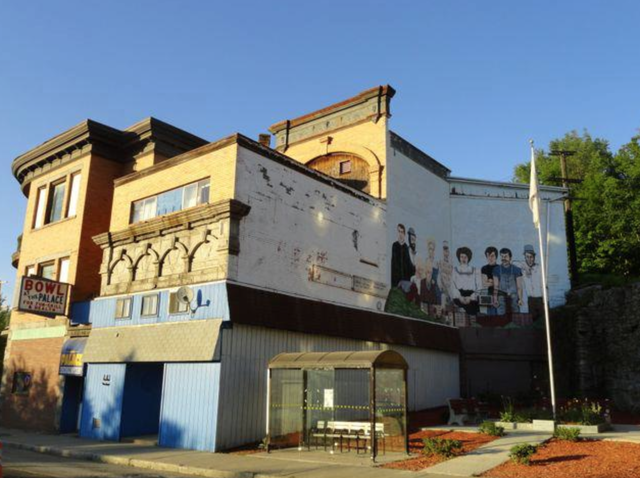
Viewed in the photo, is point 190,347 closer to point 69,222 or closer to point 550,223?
point 69,222

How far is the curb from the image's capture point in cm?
1309

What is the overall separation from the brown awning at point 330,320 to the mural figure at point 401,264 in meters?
1.78

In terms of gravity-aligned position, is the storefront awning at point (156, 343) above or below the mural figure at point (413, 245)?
below

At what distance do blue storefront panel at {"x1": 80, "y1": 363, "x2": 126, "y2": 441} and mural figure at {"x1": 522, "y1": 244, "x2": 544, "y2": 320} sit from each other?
68.0ft

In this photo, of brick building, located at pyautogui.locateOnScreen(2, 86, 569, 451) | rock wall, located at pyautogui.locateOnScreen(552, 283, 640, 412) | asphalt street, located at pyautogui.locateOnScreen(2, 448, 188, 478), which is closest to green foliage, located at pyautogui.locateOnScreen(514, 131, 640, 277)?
brick building, located at pyautogui.locateOnScreen(2, 86, 569, 451)

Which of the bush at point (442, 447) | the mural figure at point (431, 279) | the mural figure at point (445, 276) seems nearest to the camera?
the bush at point (442, 447)

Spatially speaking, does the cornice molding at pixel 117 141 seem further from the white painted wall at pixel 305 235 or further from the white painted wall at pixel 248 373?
the white painted wall at pixel 248 373

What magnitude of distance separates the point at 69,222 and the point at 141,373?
912 cm

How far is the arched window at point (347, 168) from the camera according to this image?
27.5 metres

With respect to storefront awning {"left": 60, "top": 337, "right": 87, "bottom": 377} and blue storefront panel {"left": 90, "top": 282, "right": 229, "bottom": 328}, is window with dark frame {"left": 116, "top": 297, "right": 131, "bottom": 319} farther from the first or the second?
storefront awning {"left": 60, "top": 337, "right": 87, "bottom": 377}

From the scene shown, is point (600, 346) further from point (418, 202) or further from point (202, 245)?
point (202, 245)

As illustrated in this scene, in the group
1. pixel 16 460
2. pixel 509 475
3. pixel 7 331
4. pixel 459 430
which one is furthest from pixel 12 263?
pixel 509 475

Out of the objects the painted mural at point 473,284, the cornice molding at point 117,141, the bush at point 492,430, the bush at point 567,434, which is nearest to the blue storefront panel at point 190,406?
the bush at point 492,430

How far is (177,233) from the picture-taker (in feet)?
66.4
